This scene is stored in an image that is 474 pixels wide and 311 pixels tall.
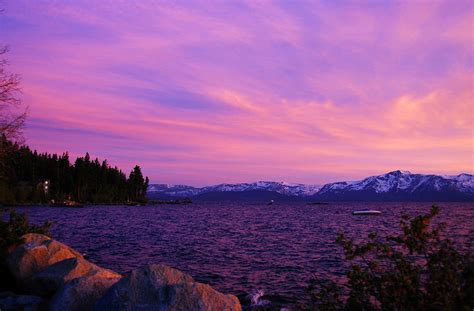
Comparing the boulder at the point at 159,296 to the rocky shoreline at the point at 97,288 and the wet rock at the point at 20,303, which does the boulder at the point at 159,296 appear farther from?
the wet rock at the point at 20,303

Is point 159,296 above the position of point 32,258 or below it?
above

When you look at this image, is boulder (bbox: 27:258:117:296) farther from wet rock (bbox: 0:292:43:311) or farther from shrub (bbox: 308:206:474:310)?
shrub (bbox: 308:206:474:310)

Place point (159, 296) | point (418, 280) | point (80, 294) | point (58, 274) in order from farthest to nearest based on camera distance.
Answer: point (58, 274) → point (80, 294) → point (159, 296) → point (418, 280)

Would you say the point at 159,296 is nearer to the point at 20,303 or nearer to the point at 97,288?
the point at 97,288

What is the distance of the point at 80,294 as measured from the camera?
1145 centimetres

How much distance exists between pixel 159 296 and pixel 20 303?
20.2 ft

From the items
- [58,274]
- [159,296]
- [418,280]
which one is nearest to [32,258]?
[58,274]

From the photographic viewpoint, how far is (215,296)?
986 centimetres

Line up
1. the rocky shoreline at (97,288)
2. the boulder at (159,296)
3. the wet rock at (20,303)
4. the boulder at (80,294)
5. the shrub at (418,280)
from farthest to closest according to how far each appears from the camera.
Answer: the wet rock at (20,303), the boulder at (80,294), the rocky shoreline at (97,288), the boulder at (159,296), the shrub at (418,280)

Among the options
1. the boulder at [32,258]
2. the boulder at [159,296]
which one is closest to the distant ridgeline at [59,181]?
the boulder at [32,258]

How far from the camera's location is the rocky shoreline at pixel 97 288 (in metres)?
9.62

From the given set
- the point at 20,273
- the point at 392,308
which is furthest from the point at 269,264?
the point at 392,308

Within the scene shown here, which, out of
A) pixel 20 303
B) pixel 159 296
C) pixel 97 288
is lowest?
pixel 20 303

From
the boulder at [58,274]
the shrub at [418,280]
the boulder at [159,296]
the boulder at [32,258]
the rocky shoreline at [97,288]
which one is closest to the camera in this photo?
the shrub at [418,280]
